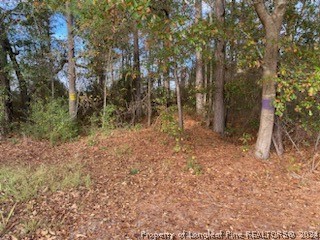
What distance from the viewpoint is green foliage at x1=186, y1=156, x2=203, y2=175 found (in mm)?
4363

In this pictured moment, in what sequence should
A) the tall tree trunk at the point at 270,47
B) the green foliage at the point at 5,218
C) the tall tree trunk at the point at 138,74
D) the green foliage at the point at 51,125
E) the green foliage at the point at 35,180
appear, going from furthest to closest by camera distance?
the tall tree trunk at the point at 138,74, the green foliage at the point at 51,125, the tall tree trunk at the point at 270,47, the green foliage at the point at 35,180, the green foliage at the point at 5,218

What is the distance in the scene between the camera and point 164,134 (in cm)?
640

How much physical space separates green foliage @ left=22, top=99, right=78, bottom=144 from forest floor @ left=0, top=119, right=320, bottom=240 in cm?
91

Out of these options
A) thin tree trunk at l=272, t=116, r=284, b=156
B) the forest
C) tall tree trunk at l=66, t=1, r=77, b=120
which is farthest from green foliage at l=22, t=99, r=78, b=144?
thin tree trunk at l=272, t=116, r=284, b=156

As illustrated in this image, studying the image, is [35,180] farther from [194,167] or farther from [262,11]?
[262,11]

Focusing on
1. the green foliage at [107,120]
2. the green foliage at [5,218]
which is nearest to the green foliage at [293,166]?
the green foliage at [5,218]

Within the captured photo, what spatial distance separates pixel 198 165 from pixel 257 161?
118cm

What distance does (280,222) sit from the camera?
2.95m

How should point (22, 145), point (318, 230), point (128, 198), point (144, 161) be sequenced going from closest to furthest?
point (318, 230), point (128, 198), point (144, 161), point (22, 145)

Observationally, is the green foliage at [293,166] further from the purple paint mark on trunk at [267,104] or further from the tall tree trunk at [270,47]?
the purple paint mark on trunk at [267,104]

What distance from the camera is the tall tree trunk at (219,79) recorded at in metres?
6.31

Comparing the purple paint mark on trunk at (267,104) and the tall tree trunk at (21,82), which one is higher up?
the tall tree trunk at (21,82)

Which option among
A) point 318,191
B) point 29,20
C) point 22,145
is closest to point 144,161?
point 318,191

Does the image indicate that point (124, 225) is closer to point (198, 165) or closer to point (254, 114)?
point (198, 165)
